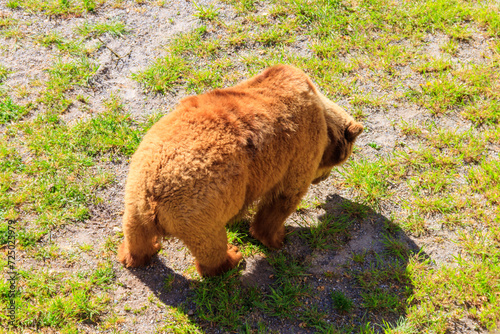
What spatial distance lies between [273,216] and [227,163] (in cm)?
126

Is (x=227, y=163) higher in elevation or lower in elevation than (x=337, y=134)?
higher

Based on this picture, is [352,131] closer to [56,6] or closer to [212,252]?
[212,252]

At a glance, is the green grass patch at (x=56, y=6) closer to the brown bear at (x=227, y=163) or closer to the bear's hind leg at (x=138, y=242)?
the brown bear at (x=227, y=163)

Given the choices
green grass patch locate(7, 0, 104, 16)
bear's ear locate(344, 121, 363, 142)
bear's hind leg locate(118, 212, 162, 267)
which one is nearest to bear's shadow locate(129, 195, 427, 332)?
bear's hind leg locate(118, 212, 162, 267)

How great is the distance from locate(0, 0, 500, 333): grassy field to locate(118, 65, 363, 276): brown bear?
52 cm

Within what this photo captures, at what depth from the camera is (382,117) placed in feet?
20.7

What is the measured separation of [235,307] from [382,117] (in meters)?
3.72

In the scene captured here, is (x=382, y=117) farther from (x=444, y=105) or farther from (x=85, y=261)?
(x=85, y=261)

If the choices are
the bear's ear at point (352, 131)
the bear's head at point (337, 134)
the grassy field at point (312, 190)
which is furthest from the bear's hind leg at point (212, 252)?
the bear's ear at point (352, 131)

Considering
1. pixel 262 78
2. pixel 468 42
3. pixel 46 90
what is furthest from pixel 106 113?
pixel 468 42

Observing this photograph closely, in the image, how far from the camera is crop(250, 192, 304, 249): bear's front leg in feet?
15.2

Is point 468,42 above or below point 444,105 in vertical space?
above

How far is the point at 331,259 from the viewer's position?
4875 mm

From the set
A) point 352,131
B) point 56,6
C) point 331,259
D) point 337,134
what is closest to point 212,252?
point 331,259
